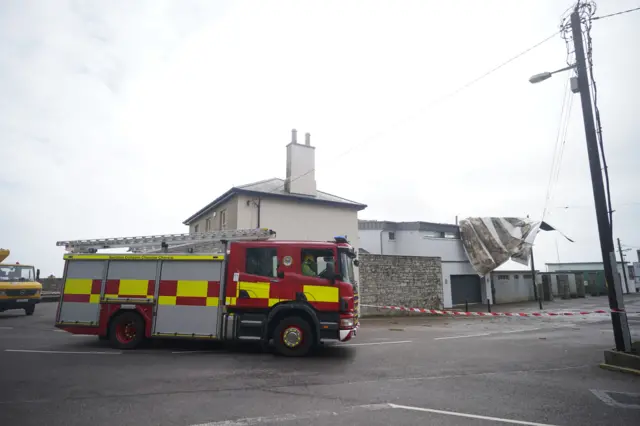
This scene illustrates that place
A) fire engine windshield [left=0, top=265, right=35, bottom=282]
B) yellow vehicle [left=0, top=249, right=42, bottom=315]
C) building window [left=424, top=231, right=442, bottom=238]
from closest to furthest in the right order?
yellow vehicle [left=0, top=249, right=42, bottom=315], fire engine windshield [left=0, top=265, right=35, bottom=282], building window [left=424, top=231, right=442, bottom=238]

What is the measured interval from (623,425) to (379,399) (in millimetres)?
2962

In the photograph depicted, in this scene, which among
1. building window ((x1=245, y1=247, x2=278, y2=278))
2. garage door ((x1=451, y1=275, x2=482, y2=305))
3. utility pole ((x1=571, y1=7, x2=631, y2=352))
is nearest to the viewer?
utility pole ((x1=571, y1=7, x2=631, y2=352))

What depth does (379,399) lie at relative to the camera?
18.0ft

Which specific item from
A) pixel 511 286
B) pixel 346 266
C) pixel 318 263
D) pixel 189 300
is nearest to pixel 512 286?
pixel 511 286

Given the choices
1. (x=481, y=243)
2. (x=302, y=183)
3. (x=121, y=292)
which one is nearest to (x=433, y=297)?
(x=481, y=243)

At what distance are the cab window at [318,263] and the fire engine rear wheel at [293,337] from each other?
1139 mm

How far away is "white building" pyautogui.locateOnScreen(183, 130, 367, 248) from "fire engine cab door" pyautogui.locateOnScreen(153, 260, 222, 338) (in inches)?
294

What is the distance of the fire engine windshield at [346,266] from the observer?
29.7 feet

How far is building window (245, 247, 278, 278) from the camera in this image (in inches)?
362

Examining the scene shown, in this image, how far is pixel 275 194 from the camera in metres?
17.9

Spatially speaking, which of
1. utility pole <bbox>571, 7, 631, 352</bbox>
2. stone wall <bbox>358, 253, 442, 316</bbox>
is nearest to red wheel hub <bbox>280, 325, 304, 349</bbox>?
utility pole <bbox>571, 7, 631, 352</bbox>

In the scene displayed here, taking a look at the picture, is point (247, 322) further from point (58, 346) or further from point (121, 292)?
point (58, 346)

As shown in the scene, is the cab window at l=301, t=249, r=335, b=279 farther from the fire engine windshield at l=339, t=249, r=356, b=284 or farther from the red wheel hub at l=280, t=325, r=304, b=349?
the red wheel hub at l=280, t=325, r=304, b=349

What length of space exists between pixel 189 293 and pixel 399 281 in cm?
1451
